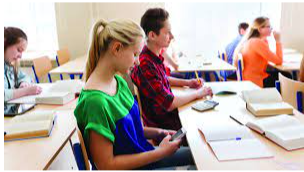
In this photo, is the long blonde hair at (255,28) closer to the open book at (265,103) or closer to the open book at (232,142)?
the open book at (265,103)

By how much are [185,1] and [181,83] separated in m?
2.58

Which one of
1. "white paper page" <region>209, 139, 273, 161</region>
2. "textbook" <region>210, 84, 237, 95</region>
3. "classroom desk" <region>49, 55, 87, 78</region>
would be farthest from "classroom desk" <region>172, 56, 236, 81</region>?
"white paper page" <region>209, 139, 273, 161</region>

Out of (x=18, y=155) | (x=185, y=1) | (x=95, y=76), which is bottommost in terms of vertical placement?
(x=18, y=155)

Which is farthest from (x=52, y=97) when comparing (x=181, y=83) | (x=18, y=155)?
(x=181, y=83)

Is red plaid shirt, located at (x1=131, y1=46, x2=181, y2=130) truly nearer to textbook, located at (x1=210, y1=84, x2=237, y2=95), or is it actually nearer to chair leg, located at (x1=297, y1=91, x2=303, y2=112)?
textbook, located at (x1=210, y1=84, x2=237, y2=95)

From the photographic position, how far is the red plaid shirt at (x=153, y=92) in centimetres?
154

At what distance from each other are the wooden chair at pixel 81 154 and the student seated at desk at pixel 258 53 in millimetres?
2468

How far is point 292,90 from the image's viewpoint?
5.40ft

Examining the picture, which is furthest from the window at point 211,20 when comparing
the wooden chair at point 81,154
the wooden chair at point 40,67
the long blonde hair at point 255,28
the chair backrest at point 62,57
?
the wooden chair at point 81,154

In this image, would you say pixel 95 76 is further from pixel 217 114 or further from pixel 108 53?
pixel 217 114

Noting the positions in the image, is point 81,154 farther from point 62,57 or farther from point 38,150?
point 62,57

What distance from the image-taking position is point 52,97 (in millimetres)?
1740

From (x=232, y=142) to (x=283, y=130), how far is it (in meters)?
0.23

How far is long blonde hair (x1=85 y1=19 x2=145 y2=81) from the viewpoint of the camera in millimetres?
1051
